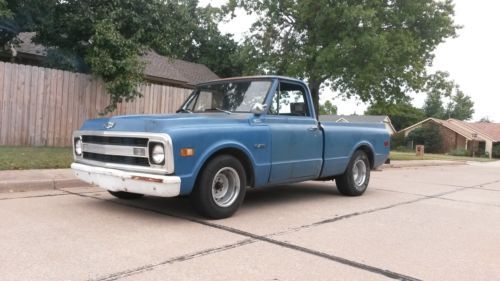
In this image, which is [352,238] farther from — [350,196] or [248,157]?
[350,196]

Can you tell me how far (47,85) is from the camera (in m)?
12.6

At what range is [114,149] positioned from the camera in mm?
5965

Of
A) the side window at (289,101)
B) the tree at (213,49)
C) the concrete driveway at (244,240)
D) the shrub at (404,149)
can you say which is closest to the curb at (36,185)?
the concrete driveway at (244,240)

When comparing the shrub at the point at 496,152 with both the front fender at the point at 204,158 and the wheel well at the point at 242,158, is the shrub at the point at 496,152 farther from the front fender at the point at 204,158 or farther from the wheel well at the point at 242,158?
the front fender at the point at 204,158

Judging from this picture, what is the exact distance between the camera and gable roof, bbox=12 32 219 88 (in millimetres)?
19544

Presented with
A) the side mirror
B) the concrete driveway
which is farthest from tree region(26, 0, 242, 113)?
the side mirror

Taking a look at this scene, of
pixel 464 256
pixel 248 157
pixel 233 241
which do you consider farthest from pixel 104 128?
pixel 464 256

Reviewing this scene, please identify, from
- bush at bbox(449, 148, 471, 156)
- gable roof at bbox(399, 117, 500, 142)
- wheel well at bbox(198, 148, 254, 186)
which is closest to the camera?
wheel well at bbox(198, 148, 254, 186)

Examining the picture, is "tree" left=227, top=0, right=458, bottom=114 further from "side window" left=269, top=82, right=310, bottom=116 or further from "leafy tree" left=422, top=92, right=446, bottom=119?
"leafy tree" left=422, top=92, right=446, bottom=119

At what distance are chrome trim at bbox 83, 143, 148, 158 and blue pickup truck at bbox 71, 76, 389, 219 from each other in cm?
1

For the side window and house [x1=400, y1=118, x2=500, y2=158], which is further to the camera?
house [x1=400, y1=118, x2=500, y2=158]

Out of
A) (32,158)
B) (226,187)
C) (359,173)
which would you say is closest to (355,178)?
(359,173)

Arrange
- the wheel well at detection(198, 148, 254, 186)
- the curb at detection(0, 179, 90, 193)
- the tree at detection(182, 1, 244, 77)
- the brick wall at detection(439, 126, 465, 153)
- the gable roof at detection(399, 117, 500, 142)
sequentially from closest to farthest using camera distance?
the wheel well at detection(198, 148, 254, 186)
the curb at detection(0, 179, 90, 193)
the tree at detection(182, 1, 244, 77)
the gable roof at detection(399, 117, 500, 142)
the brick wall at detection(439, 126, 465, 153)

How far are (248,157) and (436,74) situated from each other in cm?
Answer: 1994
